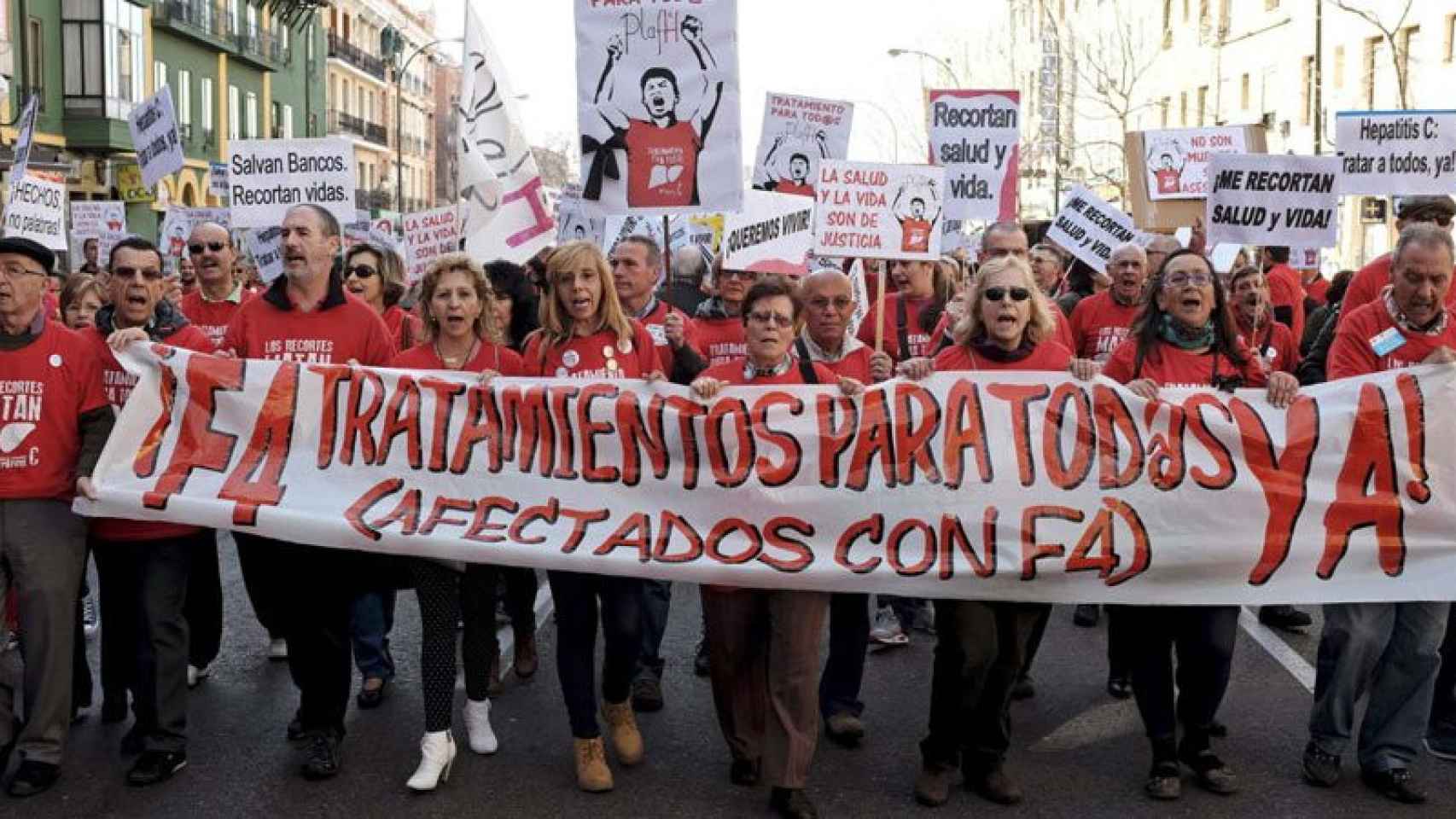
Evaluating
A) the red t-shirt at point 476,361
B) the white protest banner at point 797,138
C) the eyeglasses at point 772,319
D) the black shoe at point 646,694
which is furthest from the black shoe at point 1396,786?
the white protest banner at point 797,138

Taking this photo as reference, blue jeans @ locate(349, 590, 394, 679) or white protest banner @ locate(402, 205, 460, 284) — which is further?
white protest banner @ locate(402, 205, 460, 284)

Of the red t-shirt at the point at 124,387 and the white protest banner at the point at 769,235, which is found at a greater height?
the white protest banner at the point at 769,235

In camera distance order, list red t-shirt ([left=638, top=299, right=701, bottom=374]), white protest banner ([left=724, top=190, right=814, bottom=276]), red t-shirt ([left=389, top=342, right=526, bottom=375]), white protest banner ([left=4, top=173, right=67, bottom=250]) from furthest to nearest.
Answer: white protest banner ([left=4, top=173, right=67, bottom=250]) → white protest banner ([left=724, top=190, right=814, bottom=276]) → red t-shirt ([left=638, top=299, right=701, bottom=374]) → red t-shirt ([left=389, top=342, right=526, bottom=375])

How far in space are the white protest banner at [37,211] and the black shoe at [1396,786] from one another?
9.19 m

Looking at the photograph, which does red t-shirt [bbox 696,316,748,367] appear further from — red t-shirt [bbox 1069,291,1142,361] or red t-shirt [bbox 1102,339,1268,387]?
red t-shirt [bbox 1102,339,1268,387]

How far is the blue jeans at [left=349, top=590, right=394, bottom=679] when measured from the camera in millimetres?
6883

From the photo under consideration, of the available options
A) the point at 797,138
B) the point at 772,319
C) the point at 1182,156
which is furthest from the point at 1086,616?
the point at 1182,156

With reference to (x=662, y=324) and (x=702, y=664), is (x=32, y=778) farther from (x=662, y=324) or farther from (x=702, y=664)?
(x=662, y=324)

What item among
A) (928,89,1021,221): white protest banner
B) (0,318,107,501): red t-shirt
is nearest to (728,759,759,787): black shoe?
(0,318,107,501): red t-shirt

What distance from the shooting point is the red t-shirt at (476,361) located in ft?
20.4

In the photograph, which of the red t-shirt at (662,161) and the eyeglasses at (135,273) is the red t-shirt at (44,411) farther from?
the red t-shirt at (662,161)

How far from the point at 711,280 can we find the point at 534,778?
566 centimetres

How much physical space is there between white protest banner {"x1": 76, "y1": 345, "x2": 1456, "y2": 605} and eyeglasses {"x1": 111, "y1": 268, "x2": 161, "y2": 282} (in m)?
0.27

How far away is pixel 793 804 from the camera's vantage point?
5402mm
